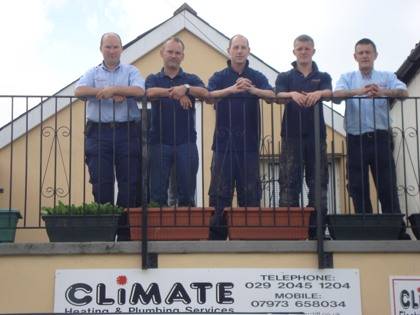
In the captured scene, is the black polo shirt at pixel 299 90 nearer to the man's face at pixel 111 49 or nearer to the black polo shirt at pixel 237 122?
the black polo shirt at pixel 237 122

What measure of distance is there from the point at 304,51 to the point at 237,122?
94 centimetres

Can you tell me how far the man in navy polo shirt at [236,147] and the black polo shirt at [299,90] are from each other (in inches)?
8.6

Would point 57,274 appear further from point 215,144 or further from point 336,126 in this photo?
point 336,126

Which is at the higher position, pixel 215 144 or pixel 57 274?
pixel 215 144

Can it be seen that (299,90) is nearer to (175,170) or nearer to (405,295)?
(175,170)

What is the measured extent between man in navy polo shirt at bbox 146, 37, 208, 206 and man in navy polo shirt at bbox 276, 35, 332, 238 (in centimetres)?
79

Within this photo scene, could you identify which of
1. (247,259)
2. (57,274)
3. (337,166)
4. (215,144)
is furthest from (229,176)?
(337,166)

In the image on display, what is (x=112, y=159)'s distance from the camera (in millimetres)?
6887

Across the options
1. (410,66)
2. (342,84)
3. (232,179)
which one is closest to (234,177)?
(232,179)

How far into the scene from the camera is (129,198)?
6.87m

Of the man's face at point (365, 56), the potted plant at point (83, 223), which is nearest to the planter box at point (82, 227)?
the potted plant at point (83, 223)

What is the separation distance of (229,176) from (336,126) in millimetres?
4890

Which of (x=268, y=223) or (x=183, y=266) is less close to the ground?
(x=268, y=223)

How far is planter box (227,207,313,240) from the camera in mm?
6477
